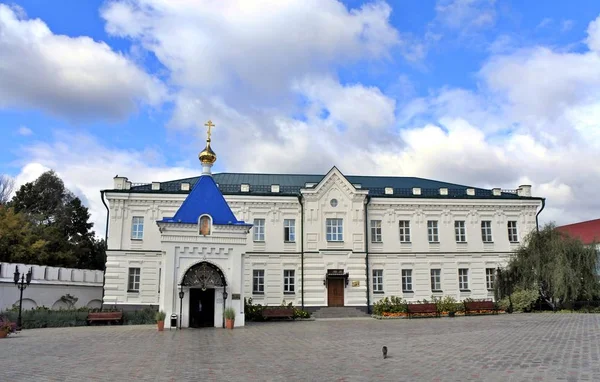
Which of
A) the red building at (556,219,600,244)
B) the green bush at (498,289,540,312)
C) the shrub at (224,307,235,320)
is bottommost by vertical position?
the shrub at (224,307,235,320)

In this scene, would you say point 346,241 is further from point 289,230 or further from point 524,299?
point 524,299

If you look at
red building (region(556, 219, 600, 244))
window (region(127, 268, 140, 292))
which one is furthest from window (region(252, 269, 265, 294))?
red building (region(556, 219, 600, 244))

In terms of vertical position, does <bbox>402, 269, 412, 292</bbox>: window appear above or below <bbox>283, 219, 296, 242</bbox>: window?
below

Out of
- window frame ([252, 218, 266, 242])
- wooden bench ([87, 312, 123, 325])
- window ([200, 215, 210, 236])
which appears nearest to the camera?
window ([200, 215, 210, 236])

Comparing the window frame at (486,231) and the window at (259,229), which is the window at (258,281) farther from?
the window frame at (486,231)

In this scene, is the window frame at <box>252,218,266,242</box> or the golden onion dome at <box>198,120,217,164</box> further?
the window frame at <box>252,218,266,242</box>

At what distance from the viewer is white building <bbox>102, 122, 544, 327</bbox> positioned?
31609mm

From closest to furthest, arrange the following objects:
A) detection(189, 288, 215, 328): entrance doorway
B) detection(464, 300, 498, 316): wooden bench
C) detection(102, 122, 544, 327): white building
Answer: detection(189, 288, 215, 328): entrance doorway
detection(464, 300, 498, 316): wooden bench
detection(102, 122, 544, 327): white building

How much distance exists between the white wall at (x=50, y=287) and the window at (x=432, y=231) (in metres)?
23.2

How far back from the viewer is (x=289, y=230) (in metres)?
33.1

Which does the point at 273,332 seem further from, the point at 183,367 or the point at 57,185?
the point at 57,185

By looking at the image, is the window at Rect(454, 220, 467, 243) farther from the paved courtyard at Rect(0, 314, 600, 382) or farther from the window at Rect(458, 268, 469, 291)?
the paved courtyard at Rect(0, 314, 600, 382)

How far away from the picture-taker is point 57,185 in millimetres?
55188

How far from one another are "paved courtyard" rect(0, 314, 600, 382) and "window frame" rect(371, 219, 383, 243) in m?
13.2
